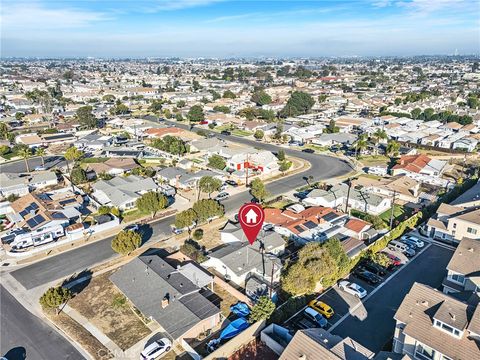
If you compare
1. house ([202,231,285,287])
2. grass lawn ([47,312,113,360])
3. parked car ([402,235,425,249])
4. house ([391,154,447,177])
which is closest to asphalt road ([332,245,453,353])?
parked car ([402,235,425,249])

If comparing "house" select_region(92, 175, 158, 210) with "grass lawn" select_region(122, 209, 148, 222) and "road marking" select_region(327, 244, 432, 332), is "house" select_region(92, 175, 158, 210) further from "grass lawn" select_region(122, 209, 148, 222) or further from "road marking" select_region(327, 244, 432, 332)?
"road marking" select_region(327, 244, 432, 332)

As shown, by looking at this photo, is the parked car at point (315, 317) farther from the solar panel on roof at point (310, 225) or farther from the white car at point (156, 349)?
the solar panel on roof at point (310, 225)

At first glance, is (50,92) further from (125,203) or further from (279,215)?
(279,215)

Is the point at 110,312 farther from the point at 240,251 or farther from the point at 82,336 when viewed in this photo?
the point at 240,251

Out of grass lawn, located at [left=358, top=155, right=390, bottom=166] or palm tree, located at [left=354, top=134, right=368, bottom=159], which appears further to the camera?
palm tree, located at [left=354, top=134, right=368, bottom=159]

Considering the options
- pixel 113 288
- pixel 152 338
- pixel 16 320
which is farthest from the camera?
pixel 113 288

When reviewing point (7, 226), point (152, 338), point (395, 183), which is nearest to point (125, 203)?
point (7, 226)

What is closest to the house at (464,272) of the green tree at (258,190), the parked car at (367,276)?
the parked car at (367,276)
